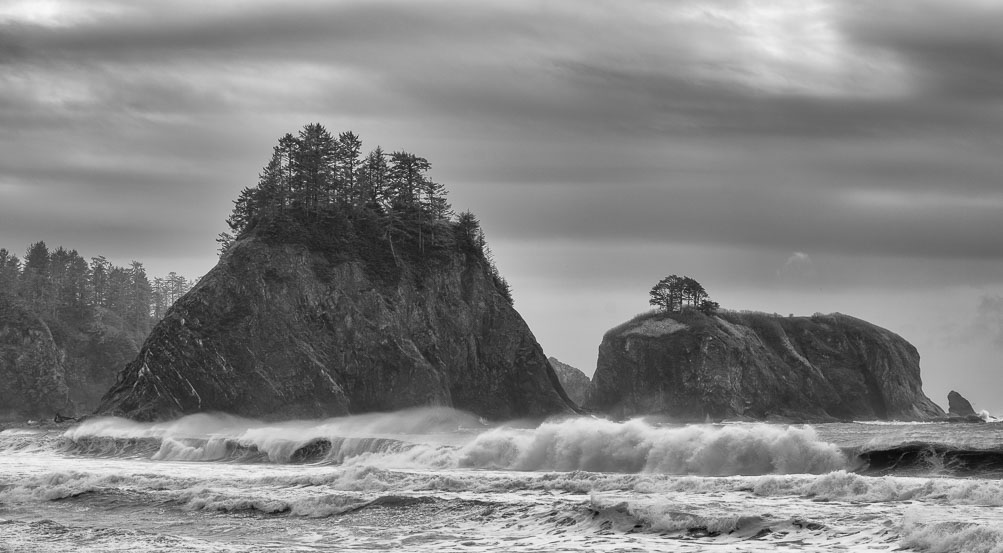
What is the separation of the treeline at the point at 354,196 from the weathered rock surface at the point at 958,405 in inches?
2105

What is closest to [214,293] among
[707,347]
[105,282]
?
[707,347]

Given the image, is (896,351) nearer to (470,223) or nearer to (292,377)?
(470,223)

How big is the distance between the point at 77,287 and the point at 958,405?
11928 cm

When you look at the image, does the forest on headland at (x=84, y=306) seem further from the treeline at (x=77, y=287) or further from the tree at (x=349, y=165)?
the tree at (x=349, y=165)

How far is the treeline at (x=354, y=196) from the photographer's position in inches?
3541

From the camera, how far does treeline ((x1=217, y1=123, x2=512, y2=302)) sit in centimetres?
8994

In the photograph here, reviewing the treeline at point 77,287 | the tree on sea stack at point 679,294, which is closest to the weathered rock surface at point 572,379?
the tree on sea stack at point 679,294

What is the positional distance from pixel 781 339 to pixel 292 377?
52.2m

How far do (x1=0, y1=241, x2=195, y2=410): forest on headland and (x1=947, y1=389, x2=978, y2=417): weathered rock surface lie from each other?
96790 millimetres

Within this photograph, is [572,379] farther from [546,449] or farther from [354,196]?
[546,449]

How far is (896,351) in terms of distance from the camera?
108 metres

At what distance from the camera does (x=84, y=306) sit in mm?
141625

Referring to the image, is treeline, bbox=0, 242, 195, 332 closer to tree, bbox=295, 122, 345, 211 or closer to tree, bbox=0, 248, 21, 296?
tree, bbox=0, 248, 21, 296

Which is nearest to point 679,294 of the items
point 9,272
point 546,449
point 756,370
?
point 756,370
